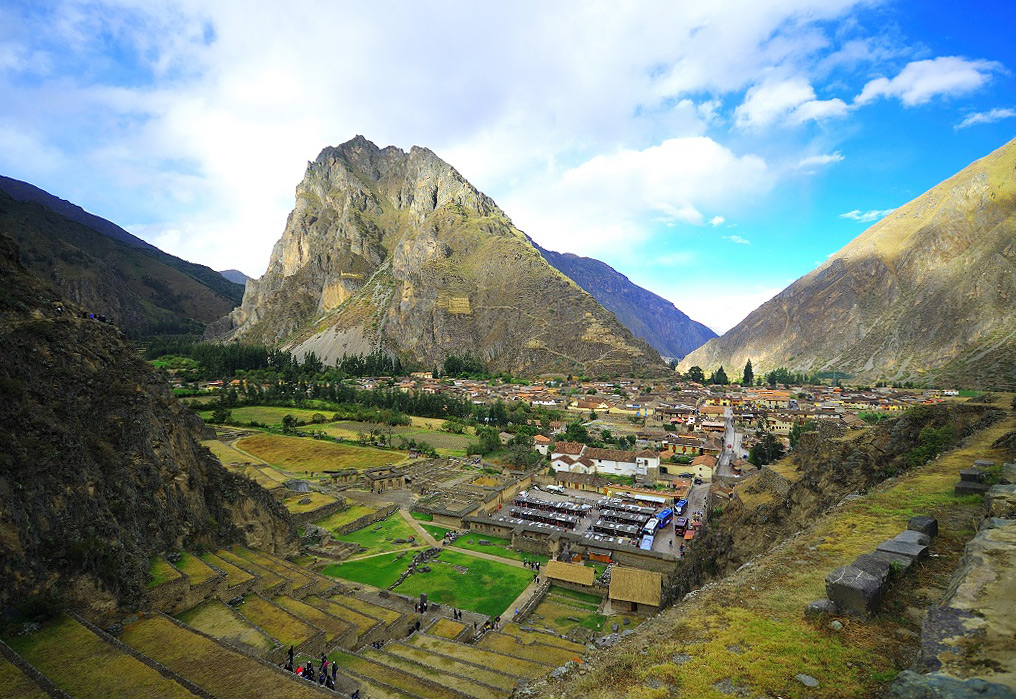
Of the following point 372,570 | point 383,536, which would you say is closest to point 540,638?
point 372,570

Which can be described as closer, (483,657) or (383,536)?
(483,657)

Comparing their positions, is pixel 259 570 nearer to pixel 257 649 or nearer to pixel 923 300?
pixel 257 649

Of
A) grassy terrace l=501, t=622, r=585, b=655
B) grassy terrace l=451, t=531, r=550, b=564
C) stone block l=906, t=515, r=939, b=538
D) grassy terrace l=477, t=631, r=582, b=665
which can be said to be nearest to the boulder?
stone block l=906, t=515, r=939, b=538

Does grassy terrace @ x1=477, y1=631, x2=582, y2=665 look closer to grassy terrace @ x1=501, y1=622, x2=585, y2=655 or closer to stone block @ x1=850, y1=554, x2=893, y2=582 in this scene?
grassy terrace @ x1=501, y1=622, x2=585, y2=655

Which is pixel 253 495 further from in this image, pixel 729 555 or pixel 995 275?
pixel 995 275

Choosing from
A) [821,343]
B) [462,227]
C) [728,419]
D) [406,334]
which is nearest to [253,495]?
[728,419]

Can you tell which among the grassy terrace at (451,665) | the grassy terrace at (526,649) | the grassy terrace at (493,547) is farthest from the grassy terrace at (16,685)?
the grassy terrace at (493,547)
